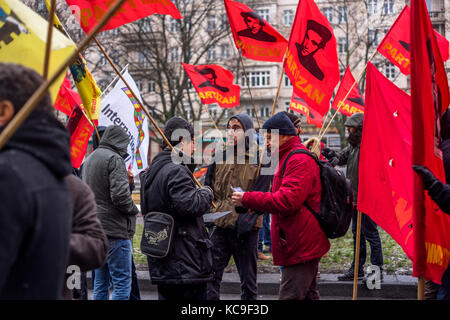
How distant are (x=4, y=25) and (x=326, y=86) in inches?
143

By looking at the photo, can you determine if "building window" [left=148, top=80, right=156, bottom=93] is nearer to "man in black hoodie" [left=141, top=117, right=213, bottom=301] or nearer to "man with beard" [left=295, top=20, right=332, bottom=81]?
"man with beard" [left=295, top=20, right=332, bottom=81]

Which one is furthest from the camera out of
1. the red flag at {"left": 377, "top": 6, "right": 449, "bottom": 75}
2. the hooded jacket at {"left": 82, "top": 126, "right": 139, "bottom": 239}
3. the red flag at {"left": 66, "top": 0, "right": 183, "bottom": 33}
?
the red flag at {"left": 377, "top": 6, "right": 449, "bottom": 75}

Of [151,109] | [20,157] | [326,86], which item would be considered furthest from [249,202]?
[151,109]

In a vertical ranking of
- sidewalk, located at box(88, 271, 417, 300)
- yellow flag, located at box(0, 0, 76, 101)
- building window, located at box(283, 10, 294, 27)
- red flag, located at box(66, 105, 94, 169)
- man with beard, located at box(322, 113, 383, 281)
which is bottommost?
sidewalk, located at box(88, 271, 417, 300)

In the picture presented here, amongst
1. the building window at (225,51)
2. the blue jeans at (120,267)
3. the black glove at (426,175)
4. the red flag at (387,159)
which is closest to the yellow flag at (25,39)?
the black glove at (426,175)

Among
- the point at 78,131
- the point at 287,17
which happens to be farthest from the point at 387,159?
the point at 287,17

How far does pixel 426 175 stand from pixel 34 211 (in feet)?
7.04

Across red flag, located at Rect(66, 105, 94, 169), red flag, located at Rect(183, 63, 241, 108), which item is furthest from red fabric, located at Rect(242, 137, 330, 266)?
red flag, located at Rect(183, 63, 241, 108)

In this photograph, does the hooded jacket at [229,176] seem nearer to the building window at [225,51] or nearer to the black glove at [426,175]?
the black glove at [426,175]

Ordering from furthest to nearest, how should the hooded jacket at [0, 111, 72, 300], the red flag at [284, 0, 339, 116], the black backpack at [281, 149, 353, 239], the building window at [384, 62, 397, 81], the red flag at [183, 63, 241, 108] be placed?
the building window at [384, 62, 397, 81]
the red flag at [183, 63, 241, 108]
the red flag at [284, 0, 339, 116]
the black backpack at [281, 149, 353, 239]
the hooded jacket at [0, 111, 72, 300]

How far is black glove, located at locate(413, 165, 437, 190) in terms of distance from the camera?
9.45ft

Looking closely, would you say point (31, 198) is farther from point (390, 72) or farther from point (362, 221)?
point (390, 72)

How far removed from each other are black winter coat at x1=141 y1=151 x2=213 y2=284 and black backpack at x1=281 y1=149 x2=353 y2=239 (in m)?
0.80

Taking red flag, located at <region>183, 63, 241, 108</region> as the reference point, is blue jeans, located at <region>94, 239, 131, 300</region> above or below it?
below
